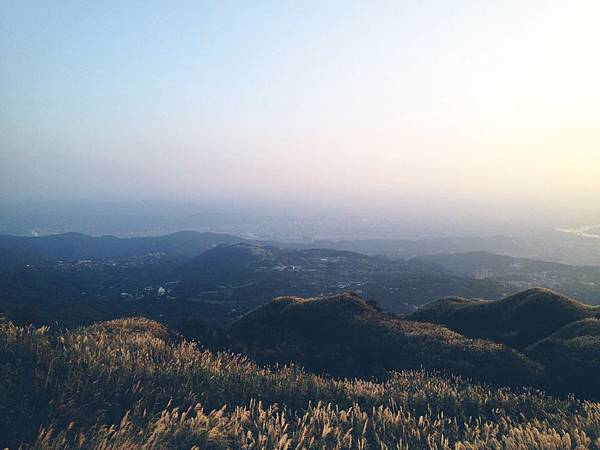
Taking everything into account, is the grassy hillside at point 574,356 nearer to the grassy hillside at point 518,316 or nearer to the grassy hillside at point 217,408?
the grassy hillside at point 518,316

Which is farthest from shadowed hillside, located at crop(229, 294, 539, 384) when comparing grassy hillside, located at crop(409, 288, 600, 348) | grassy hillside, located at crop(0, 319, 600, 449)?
grassy hillside, located at crop(0, 319, 600, 449)

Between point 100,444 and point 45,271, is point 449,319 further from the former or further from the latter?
point 45,271

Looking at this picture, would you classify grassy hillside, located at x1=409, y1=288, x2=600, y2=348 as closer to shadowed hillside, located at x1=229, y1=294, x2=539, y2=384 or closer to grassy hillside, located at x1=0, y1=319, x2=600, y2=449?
shadowed hillside, located at x1=229, y1=294, x2=539, y2=384

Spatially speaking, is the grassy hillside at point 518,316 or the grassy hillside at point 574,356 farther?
the grassy hillside at point 518,316

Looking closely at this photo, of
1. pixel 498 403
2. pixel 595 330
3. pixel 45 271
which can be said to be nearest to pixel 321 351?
pixel 498 403

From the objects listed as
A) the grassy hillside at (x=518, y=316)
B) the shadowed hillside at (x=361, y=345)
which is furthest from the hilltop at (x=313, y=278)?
the shadowed hillside at (x=361, y=345)

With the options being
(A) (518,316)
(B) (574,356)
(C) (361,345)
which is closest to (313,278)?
(A) (518,316)

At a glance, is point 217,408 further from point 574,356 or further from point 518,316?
point 518,316
